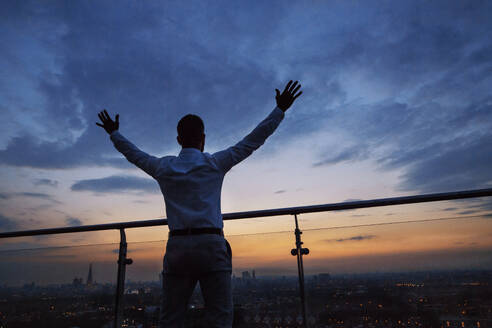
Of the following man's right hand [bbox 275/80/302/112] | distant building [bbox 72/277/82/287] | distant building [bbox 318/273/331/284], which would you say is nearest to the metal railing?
distant building [bbox 318/273/331/284]

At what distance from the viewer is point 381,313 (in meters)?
1.85

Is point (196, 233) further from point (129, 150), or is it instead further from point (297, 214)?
point (297, 214)

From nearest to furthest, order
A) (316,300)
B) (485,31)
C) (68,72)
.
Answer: (316,300) < (68,72) < (485,31)

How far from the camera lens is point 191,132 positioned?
1397 mm

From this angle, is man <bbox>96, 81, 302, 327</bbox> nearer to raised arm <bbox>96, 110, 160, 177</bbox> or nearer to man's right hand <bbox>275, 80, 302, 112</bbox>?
raised arm <bbox>96, 110, 160, 177</bbox>

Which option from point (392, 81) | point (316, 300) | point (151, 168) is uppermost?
point (392, 81)

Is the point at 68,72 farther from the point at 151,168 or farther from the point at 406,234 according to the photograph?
the point at 406,234

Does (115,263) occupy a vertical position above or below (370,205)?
below

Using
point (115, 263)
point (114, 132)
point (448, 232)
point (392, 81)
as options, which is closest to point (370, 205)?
point (448, 232)

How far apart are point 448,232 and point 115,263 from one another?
2.99m

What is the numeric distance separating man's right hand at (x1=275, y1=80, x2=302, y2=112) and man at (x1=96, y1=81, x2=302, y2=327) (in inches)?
11.6

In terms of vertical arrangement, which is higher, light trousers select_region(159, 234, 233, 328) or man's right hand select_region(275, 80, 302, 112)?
man's right hand select_region(275, 80, 302, 112)

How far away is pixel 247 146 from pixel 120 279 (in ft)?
6.52

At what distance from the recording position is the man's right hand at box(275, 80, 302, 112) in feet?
5.05
